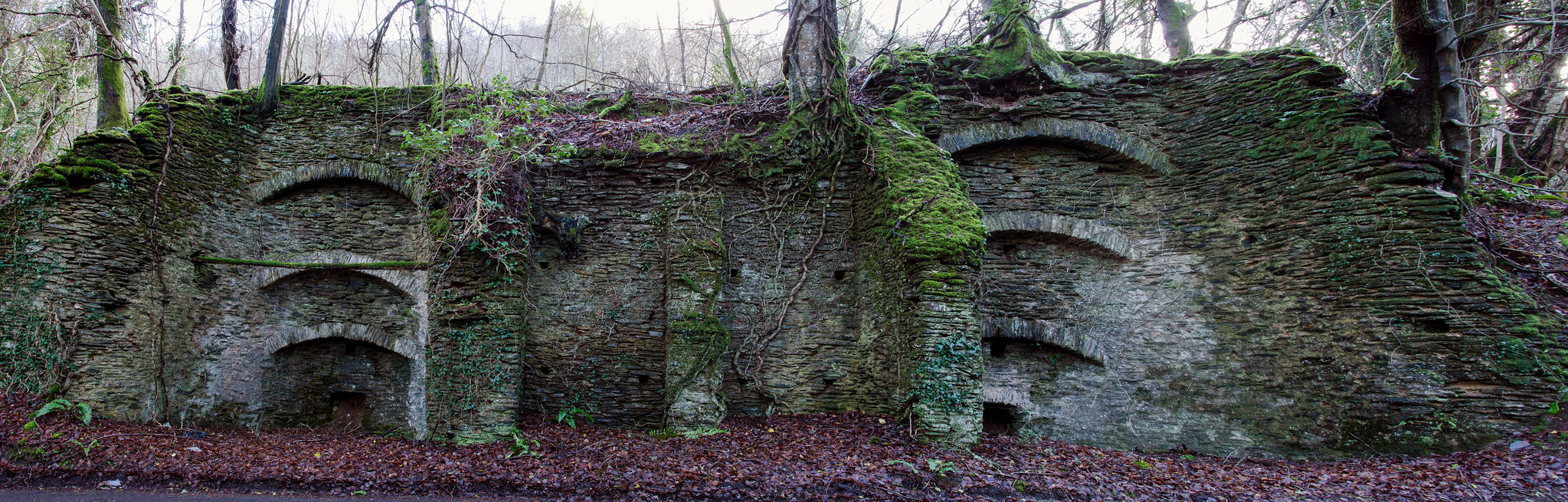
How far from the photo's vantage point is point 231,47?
817 centimetres

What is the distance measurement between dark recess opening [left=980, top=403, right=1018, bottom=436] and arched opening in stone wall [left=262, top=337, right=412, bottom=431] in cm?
632

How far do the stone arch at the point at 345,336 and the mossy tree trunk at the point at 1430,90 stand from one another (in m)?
10.6

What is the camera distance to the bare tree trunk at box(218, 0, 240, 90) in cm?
803

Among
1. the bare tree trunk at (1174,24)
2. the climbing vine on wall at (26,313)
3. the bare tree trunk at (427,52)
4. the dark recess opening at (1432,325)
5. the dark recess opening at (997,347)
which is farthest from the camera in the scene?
the bare tree trunk at (1174,24)

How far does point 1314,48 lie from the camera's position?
10734 millimetres

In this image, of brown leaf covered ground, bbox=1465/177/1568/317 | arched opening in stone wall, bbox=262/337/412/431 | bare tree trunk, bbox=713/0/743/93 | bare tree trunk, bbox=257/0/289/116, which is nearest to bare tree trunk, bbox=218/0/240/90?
bare tree trunk, bbox=257/0/289/116

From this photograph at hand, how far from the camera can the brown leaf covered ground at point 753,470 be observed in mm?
4453

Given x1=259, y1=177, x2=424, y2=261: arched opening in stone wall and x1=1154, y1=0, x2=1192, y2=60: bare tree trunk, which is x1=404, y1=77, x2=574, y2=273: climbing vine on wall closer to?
x1=259, y1=177, x2=424, y2=261: arched opening in stone wall

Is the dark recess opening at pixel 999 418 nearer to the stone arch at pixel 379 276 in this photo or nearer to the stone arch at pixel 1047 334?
the stone arch at pixel 1047 334

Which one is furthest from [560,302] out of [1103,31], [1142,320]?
[1103,31]

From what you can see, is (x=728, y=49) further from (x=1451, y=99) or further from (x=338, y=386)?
(x=1451, y=99)

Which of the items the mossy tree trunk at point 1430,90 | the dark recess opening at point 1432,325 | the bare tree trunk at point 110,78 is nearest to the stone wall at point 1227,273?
the dark recess opening at point 1432,325

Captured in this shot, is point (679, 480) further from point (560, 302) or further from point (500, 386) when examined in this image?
point (560, 302)

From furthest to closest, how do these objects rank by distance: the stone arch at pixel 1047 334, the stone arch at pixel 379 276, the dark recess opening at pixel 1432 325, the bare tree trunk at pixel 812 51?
the stone arch at pixel 379 276
the bare tree trunk at pixel 812 51
the stone arch at pixel 1047 334
the dark recess opening at pixel 1432 325
